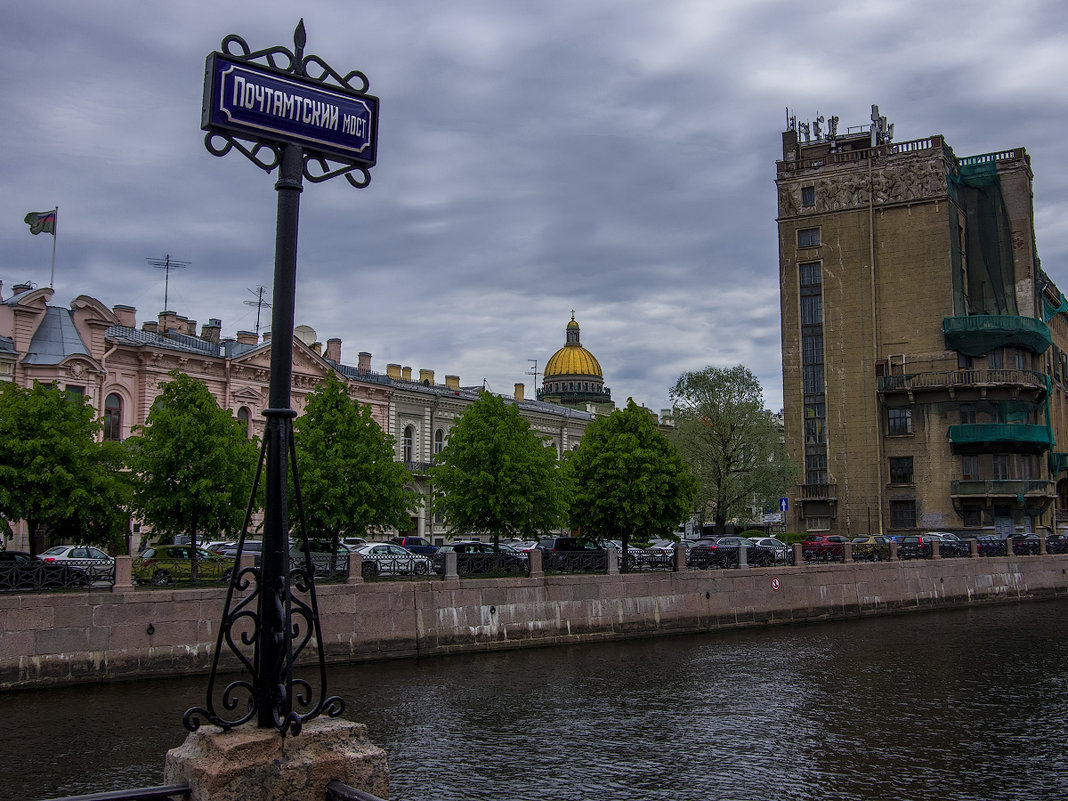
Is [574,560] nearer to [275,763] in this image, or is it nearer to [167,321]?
[275,763]

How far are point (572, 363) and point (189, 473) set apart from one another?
90572 mm

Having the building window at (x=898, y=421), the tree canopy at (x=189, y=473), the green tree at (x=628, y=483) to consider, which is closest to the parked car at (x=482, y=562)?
the tree canopy at (x=189, y=473)

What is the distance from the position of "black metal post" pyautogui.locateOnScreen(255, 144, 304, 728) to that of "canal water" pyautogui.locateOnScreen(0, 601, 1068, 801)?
8678 mm

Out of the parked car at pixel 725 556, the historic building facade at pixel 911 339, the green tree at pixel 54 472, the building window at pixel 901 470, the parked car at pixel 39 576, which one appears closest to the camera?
the parked car at pixel 39 576

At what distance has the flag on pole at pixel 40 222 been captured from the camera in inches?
1687

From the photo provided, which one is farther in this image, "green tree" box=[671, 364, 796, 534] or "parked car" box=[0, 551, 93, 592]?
"green tree" box=[671, 364, 796, 534]

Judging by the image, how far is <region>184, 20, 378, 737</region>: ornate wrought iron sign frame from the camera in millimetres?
5891

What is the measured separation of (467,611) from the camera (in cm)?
2648

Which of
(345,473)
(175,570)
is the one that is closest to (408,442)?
(345,473)

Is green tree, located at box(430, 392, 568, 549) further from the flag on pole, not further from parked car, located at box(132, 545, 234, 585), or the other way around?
the flag on pole

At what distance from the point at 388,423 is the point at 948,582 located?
3042 centimetres

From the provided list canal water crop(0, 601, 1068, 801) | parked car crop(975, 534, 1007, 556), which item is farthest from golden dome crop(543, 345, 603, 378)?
canal water crop(0, 601, 1068, 801)

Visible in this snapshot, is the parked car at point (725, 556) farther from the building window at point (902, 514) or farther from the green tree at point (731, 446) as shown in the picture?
the building window at point (902, 514)

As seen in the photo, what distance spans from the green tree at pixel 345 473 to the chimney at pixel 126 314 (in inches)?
748
